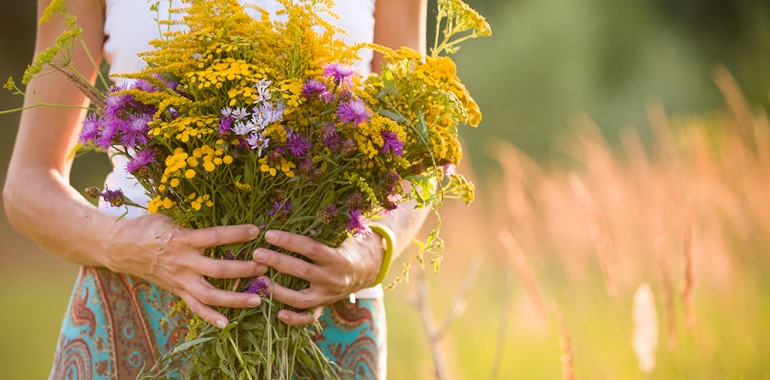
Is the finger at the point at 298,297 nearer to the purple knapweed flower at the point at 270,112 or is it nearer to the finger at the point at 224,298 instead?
the finger at the point at 224,298

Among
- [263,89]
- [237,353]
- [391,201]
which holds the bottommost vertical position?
[237,353]

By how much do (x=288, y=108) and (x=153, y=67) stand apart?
21cm

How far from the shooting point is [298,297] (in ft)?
4.04

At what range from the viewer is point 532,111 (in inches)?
395

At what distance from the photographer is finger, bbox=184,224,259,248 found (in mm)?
1184

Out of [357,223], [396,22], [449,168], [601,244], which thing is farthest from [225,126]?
[601,244]

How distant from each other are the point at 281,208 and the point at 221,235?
9cm

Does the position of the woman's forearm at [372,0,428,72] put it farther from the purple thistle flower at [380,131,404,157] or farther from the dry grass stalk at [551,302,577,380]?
the dry grass stalk at [551,302,577,380]

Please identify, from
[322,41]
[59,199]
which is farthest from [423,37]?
[59,199]

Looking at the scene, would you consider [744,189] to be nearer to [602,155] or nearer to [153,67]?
[602,155]

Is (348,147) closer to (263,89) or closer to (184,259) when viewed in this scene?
(263,89)

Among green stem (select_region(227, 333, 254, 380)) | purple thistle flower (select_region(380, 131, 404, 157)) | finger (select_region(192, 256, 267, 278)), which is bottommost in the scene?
green stem (select_region(227, 333, 254, 380))

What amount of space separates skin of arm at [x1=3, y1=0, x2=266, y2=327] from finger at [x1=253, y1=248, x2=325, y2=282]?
0.06 feet

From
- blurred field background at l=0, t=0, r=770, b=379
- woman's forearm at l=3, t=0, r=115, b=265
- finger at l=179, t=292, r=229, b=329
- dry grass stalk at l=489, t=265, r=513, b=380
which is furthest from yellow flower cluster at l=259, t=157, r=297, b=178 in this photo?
dry grass stalk at l=489, t=265, r=513, b=380
